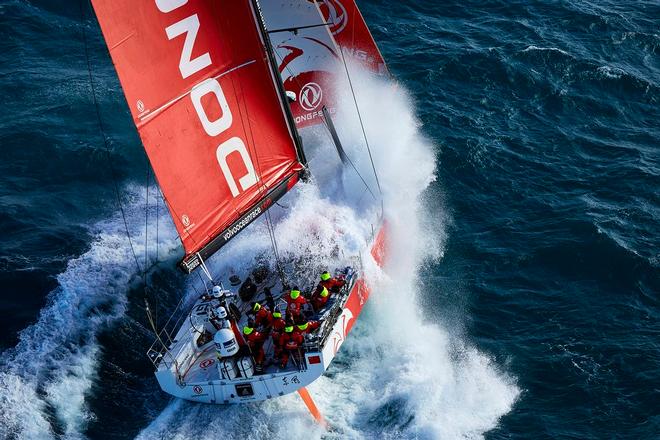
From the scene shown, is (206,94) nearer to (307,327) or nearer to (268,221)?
(307,327)

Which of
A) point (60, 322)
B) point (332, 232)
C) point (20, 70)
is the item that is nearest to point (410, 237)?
point (332, 232)

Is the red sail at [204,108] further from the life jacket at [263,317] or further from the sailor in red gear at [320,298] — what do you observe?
the sailor in red gear at [320,298]

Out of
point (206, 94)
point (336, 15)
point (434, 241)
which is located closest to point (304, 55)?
point (336, 15)

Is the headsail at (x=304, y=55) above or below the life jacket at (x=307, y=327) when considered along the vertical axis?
above

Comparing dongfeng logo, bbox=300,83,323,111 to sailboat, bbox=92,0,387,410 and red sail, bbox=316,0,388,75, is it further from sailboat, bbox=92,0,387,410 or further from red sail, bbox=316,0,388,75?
sailboat, bbox=92,0,387,410

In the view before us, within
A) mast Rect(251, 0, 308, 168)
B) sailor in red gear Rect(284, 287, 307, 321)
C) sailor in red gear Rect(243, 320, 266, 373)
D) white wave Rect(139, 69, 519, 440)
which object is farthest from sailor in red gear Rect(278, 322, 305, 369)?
mast Rect(251, 0, 308, 168)

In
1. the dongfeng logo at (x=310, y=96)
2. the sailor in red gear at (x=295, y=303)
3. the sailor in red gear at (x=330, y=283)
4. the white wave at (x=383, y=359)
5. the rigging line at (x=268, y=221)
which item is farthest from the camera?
the dongfeng logo at (x=310, y=96)

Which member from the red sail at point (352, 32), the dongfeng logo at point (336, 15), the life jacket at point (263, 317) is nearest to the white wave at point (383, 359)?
the red sail at point (352, 32)

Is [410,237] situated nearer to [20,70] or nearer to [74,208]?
[74,208]
